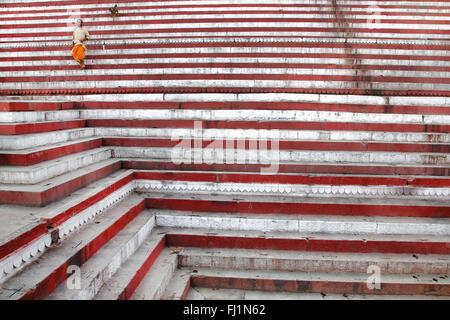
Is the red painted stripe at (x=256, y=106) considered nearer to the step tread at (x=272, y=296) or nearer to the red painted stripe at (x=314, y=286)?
the red painted stripe at (x=314, y=286)

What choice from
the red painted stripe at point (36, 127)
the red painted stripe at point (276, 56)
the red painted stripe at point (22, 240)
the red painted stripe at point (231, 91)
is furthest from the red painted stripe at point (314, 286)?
the red painted stripe at point (276, 56)

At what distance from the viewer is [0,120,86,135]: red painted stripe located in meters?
3.49

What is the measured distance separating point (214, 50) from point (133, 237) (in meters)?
5.06

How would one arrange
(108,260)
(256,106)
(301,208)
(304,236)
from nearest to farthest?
1. (108,260)
2. (304,236)
3. (301,208)
4. (256,106)

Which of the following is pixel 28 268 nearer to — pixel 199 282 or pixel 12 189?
pixel 12 189

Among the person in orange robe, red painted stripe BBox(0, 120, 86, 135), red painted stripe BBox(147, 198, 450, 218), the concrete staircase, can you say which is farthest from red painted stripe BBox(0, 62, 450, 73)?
red painted stripe BBox(147, 198, 450, 218)

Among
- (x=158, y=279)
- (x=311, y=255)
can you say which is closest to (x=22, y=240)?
(x=158, y=279)

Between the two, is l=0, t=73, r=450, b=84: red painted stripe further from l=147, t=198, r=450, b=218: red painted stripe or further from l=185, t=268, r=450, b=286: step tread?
l=185, t=268, r=450, b=286: step tread

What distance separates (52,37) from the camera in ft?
27.4

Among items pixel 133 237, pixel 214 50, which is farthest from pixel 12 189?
pixel 214 50

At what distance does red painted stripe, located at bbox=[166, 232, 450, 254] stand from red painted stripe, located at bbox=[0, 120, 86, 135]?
211cm

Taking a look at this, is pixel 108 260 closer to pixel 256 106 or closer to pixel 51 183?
pixel 51 183

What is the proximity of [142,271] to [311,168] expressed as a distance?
2.56 meters

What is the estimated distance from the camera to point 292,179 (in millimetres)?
4074
